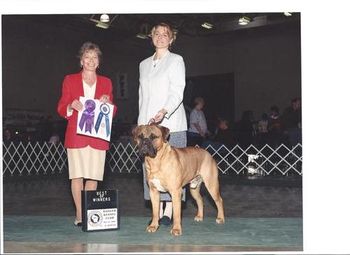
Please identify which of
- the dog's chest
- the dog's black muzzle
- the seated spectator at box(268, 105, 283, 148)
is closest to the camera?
the dog's black muzzle

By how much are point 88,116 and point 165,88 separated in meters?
0.60

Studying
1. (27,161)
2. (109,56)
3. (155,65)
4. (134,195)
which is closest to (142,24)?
(109,56)

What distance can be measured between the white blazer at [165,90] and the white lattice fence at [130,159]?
17.2 feet

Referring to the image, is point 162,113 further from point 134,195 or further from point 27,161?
point 27,161

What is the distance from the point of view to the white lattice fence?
941cm

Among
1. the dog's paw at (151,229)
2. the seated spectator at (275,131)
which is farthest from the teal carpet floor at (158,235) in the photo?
the seated spectator at (275,131)

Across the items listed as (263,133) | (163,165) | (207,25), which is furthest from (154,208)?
(207,25)

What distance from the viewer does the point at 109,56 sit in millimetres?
15586

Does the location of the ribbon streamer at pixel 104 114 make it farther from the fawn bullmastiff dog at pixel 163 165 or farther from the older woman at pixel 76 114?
the fawn bullmastiff dog at pixel 163 165

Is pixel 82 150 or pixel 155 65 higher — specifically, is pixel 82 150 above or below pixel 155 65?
below

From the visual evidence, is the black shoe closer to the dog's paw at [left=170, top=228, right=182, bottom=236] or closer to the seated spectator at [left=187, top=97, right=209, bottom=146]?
the dog's paw at [left=170, top=228, right=182, bottom=236]

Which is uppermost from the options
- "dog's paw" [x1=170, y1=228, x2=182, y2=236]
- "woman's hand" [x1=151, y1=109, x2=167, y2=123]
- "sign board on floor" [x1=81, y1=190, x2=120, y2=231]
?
"woman's hand" [x1=151, y1=109, x2=167, y2=123]

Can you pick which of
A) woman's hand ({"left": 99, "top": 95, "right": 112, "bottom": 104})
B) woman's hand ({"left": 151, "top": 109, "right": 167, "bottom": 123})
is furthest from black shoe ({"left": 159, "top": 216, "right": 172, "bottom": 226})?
woman's hand ({"left": 99, "top": 95, "right": 112, "bottom": 104})
